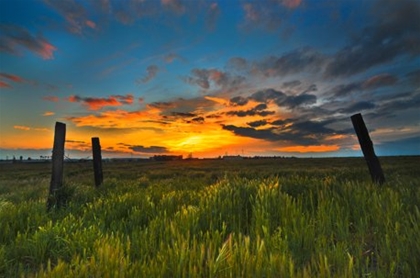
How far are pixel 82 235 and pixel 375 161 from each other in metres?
9.29

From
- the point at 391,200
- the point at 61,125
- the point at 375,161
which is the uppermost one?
the point at 61,125

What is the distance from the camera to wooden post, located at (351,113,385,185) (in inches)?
384

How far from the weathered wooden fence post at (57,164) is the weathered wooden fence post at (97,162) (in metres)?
4.03

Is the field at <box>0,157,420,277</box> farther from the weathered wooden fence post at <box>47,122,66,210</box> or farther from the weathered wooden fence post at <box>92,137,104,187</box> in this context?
the weathered wooden fence post at <box>92,137,104,187</box>

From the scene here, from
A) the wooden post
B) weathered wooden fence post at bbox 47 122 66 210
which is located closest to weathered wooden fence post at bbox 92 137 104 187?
weathered wooden fence post at bbox 47 122 66 210

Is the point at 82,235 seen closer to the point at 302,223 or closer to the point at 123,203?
the point at 123,203

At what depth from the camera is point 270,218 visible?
4219 mm

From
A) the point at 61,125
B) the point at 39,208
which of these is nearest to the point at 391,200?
the point at 39,208

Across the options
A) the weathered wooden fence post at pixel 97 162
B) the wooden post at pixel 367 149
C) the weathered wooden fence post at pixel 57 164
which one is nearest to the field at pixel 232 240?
the weathered wooden fence post at pixel 57 164

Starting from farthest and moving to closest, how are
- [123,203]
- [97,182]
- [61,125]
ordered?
[97,182]
[61,125]
[123,203]

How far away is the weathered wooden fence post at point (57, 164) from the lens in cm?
830

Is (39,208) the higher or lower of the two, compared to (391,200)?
lower

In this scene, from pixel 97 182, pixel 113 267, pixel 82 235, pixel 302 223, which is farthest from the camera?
pixel 97 182

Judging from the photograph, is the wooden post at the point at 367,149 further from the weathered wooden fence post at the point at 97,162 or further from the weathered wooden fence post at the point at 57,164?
the weathered wooden fence post at the point at 97,162
